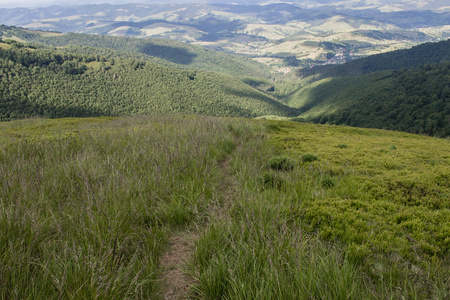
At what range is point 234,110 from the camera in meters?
130

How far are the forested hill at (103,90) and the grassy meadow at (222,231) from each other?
→ 81.8 metres

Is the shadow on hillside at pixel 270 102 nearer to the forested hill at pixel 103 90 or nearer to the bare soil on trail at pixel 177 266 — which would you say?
the forested hill at pixel 103 90

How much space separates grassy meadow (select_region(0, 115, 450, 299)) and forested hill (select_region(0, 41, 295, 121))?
268 feet

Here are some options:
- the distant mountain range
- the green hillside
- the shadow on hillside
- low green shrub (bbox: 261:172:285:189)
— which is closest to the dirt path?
low green shrub (bbox: 261:172:285:189)

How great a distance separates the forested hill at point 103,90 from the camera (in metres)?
94.8

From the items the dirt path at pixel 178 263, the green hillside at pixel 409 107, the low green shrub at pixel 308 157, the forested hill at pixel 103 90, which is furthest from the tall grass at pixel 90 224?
the forested hill at pixel 103 90

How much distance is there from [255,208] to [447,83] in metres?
110

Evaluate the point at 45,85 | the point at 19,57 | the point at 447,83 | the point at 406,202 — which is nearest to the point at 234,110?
the point at 447,83

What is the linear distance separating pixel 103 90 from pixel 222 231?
147243mm

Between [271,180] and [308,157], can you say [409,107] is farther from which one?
[271,180]

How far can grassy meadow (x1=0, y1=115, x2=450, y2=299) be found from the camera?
186cm

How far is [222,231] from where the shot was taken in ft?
8.63

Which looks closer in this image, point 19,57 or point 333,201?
point 333,201

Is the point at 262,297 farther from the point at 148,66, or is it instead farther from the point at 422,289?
the point at 148,66
